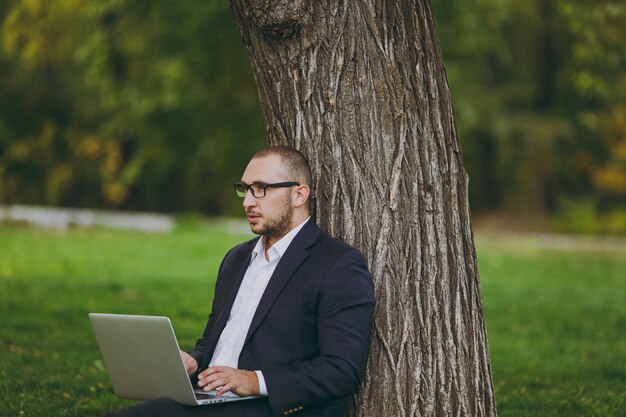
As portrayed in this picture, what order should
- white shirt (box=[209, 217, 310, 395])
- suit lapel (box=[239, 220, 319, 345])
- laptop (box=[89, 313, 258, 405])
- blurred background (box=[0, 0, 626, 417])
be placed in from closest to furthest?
laptop (box=[89, 313, 258, 405]) < suit lapel (box=[239, 220, 319, 345]) < white shirt (box=[209, 217, 310, 395]) < blurred background (box=[0, 0, 626, 417])

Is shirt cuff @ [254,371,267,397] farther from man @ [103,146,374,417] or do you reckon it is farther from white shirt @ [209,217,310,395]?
white shirt @ [209,217,310,395]

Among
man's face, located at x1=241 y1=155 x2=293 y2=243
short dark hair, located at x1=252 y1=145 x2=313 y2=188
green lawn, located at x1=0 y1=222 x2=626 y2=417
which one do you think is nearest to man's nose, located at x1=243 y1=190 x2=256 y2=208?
man's face, located at x1=241 y1=155 x2=293 y2=243

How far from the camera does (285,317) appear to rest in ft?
14.9

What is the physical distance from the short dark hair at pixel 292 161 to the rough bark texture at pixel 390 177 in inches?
11.0

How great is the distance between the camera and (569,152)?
98.8 feet

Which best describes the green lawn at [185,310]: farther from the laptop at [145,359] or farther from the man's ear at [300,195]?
the man's ear at [300,195]

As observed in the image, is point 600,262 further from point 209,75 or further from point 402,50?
point 402,50

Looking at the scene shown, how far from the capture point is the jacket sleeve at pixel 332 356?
4.39 metres

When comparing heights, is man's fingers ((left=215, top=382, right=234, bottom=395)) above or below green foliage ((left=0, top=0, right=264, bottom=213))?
below

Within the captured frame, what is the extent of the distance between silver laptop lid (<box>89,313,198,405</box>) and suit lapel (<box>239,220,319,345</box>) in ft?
1.17

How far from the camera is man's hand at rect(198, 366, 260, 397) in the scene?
440 centimetres

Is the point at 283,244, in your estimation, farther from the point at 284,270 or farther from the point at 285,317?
the point at 285,317

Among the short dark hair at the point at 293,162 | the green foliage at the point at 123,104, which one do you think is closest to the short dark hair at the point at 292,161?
the short dark hair at the point at 293,162

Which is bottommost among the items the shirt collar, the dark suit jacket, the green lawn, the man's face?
the green lawn
